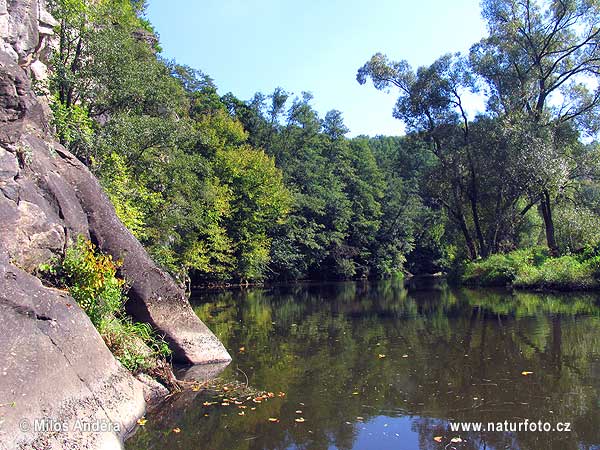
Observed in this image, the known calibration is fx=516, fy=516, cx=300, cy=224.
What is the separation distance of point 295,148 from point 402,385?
44.5 metres

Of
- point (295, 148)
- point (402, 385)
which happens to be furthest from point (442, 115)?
point (402, 385)

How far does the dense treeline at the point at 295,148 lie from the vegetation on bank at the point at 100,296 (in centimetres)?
850

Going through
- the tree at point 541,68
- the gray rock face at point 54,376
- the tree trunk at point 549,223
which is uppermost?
the tree at point 541,68

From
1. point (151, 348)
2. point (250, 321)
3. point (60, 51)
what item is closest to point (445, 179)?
point (250, 321)

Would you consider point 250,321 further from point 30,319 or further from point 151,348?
point 30,319

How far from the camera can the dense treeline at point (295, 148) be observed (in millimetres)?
Result: 20188

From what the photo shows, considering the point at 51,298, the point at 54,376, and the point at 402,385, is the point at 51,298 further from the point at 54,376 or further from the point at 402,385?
the point at 402,385

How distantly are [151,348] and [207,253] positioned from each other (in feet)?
85.9

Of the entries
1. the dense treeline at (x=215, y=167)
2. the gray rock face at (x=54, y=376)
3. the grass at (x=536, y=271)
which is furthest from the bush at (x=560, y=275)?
the gray rock face at (x=54, y=376)

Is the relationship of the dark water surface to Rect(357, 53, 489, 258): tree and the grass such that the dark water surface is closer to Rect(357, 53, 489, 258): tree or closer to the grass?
the grass

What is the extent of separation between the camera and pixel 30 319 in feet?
19.5

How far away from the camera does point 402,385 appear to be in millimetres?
8734

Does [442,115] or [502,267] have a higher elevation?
[442,115]

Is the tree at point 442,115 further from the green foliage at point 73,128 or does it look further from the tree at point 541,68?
the green foliage at point 73,128
